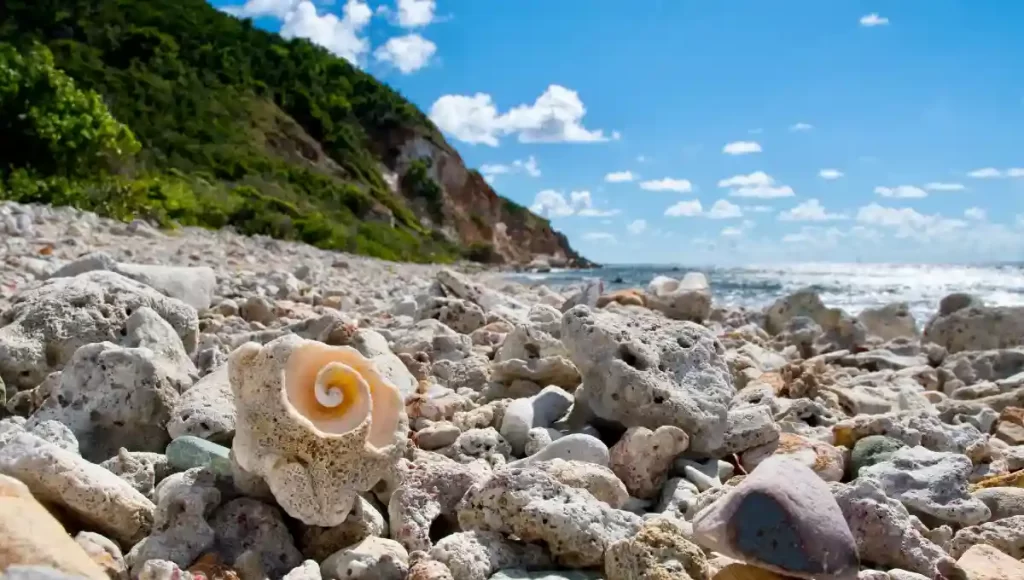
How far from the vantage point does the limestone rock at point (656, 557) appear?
6.74 feet

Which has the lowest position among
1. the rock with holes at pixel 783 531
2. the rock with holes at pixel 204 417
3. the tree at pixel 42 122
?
the rock with holes at pixel 783 531

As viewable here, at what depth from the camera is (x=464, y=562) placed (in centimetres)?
215

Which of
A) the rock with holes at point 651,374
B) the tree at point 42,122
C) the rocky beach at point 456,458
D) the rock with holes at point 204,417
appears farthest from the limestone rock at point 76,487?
the tree at point 42,122

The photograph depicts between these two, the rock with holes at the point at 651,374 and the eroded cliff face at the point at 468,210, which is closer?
the rock with holes at the point at 651,374

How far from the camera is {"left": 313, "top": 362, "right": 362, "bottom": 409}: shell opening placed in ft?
7.38

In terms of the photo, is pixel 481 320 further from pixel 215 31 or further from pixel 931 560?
pixel 215 31

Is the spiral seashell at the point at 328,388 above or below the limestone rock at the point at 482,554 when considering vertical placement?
above

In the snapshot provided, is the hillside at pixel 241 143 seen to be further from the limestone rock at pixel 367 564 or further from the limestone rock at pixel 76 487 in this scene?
the limestone rock at pixel 367 564

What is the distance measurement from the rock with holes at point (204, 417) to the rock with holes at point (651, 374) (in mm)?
1302

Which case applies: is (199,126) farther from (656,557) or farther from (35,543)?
(656,557)

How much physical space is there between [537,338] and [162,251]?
6.54 m

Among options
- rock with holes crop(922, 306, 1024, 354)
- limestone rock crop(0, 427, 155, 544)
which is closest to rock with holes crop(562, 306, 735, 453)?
limestone rock crop(0, 427, 155, 544)

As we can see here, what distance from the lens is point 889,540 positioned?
95.5 inches

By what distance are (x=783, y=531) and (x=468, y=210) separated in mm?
58148
